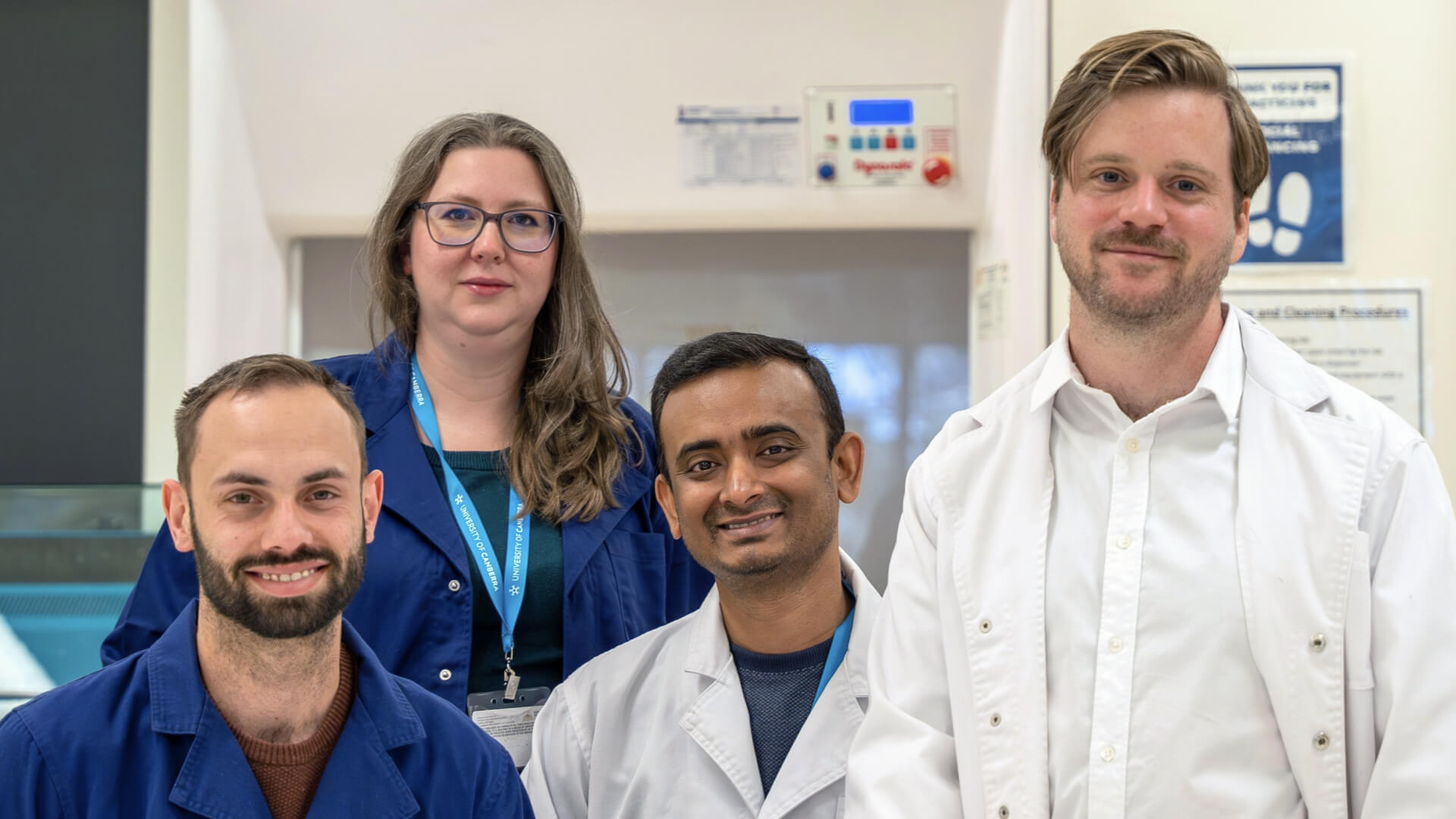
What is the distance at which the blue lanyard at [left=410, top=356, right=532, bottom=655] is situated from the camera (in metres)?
1.78

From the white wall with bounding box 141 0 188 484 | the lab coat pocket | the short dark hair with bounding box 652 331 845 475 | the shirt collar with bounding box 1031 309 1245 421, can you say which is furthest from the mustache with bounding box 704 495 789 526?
the white wall with bounding box 141 0 188 484

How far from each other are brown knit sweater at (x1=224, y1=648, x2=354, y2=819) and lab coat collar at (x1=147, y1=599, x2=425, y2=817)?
24 mm

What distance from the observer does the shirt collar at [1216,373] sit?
137cm

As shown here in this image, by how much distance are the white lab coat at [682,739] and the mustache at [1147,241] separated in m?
0.65

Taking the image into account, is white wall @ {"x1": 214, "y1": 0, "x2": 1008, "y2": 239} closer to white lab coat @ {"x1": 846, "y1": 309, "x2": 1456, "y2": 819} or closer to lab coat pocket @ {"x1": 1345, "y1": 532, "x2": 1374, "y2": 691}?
white lab coat @ {"x1": 846, "y1": 309, "x2": 1456, "y2": 819}

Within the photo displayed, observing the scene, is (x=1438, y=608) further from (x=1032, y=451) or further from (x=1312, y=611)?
(x=1032, y=451)

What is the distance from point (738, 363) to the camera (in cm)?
173

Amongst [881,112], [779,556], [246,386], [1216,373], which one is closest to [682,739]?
[779,556]

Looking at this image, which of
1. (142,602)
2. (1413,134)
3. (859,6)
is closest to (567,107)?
(859,6)

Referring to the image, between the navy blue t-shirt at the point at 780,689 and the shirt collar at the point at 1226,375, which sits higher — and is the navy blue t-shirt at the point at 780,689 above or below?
below

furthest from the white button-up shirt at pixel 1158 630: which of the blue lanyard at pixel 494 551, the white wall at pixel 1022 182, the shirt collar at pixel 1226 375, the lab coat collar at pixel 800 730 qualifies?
the white wall at pixel 1022 182

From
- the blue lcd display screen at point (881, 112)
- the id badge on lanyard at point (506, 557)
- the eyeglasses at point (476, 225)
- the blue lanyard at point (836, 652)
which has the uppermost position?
the blue lcd display screen at point (881, 112)

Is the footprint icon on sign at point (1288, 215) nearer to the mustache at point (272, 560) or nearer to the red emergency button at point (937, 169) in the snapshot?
the red emergency button at point (937, 169)

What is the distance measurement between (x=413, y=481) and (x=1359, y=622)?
4.05ft
